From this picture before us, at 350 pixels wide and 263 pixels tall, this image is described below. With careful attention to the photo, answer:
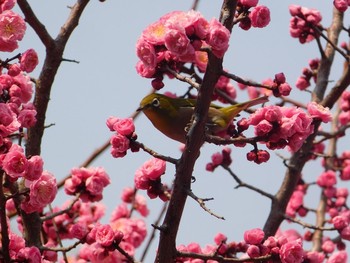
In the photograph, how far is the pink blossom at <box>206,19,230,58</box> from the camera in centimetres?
303

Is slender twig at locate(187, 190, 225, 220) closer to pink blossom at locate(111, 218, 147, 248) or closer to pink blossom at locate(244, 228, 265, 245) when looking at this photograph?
pink blossom at locate(244, 228, 265, 245)

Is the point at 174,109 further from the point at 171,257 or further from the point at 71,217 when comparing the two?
the point at 71,217

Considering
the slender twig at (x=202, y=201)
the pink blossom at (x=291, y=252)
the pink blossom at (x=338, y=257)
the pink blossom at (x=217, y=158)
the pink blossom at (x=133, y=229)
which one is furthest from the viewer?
the pink blossom at (x=133, y=229)

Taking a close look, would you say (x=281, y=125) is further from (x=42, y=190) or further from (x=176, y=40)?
(x=42, y=190)

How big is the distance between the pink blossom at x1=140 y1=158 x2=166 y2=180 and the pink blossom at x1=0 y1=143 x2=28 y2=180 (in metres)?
0.67

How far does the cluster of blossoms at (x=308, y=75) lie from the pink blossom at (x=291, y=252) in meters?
2.63

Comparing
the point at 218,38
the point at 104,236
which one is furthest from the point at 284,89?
the point at 104,236

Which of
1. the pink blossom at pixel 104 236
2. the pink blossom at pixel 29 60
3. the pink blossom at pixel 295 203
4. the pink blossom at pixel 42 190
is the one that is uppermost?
the pink blossom at pixel 295 203

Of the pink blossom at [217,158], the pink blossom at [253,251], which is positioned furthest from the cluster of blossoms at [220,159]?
the pink blossom at [253,251]

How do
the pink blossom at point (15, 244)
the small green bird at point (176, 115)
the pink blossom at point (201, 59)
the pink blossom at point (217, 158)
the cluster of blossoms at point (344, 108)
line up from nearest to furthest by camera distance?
the pink blossom at point (15, 244)
the small green bird at point (176, 115)
the pink blossom at point (201, 59)
the pink blossom at point (217, 158)
the cluster of blossoms at point (344, 108)

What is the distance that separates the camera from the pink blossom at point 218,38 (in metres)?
3.03

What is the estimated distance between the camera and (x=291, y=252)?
11.4 ft

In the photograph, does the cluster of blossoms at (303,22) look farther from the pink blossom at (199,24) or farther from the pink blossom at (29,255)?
the pink blossom at (29,255)

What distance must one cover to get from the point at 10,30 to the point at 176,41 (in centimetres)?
101
